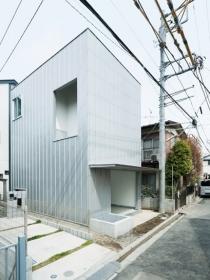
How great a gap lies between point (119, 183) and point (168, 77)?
700 centimetres

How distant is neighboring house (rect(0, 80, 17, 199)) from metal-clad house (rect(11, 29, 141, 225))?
77 centimetres

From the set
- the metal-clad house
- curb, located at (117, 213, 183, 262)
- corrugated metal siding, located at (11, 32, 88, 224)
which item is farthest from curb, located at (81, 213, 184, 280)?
corrugated metal siding, located at (11, 32, 88, 224)

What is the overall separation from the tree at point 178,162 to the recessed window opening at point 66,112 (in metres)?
8.14

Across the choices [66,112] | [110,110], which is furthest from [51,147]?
[110,110]

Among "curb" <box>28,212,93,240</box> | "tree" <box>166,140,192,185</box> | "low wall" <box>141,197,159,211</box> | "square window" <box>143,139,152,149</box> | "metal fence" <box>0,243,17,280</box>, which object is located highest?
"square window" <box>143,139,152,149</box>

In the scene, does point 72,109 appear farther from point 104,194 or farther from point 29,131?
point 104,194

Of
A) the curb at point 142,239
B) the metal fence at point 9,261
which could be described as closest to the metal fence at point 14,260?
the metal fence at point 9,261

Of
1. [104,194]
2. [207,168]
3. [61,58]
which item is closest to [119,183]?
[104,194]

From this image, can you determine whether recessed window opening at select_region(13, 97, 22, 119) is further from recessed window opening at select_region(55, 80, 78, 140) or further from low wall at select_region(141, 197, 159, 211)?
low wall at select_region(141, 197, 159, 211)

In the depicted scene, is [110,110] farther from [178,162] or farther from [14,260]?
[178,162]

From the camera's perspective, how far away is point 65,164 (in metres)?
10.4

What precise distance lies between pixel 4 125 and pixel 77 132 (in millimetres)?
6903

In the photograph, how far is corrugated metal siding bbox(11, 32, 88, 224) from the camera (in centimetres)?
968

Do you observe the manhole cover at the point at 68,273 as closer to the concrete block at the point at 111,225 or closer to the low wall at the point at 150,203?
the concrete block at the point at 111,225
